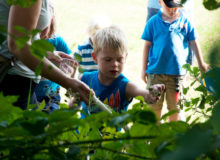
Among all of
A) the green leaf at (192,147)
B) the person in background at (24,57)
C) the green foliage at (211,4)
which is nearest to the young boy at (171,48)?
the person in background at (24,57)

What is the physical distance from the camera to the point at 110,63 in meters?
3.22

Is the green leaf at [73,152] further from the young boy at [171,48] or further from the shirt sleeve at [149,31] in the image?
the shirt sleeve at [149,31]

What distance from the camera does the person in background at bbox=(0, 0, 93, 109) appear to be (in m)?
1.75

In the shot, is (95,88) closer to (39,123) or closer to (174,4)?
(174,4)

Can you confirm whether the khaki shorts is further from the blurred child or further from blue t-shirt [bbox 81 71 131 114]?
blue t-shirt [bbox 81 71 131 114]

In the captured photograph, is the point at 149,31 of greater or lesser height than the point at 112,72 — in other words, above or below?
above

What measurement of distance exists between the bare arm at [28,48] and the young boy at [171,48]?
287 centimetres

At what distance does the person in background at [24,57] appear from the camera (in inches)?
69.1

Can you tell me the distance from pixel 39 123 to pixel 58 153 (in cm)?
10

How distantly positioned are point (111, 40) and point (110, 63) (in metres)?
0.24

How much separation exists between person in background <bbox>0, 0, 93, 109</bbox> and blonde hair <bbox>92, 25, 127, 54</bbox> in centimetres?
106

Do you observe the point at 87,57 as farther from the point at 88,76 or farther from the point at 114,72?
the point at 114,72

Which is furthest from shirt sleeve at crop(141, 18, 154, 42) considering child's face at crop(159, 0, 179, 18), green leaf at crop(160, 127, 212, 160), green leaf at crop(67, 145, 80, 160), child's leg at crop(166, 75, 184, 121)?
green leaf at crop(160, 127, 212, 160)

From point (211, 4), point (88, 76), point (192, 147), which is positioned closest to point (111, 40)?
point (88, 76)
